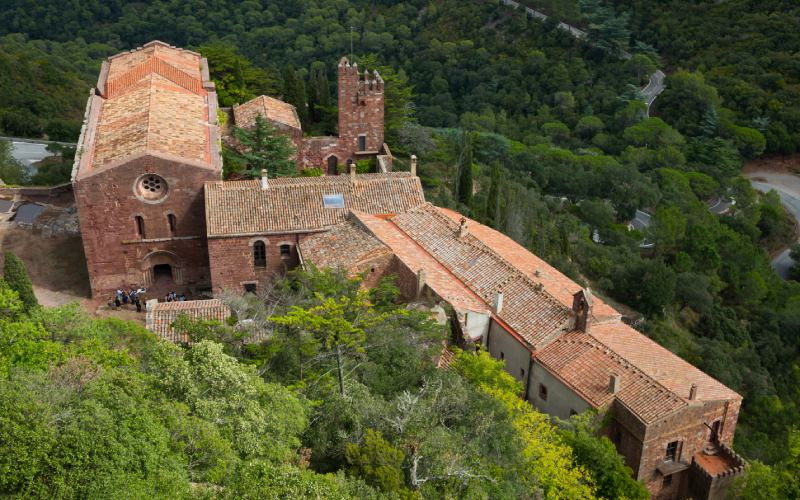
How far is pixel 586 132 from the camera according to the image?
96.6 meters

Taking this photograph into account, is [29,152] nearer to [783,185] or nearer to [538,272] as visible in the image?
[538,272]

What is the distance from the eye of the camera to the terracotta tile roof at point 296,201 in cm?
3678

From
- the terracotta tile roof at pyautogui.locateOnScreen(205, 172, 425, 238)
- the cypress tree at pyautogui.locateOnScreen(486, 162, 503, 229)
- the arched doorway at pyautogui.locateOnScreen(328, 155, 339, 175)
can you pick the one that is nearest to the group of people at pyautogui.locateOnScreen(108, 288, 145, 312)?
the terracotta tile roof at pyautogui.locateOnScreen(205, 172, 425, 238)

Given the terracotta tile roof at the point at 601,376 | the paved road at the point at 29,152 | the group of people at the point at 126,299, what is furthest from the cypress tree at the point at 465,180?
the paved road at the point at 29,152

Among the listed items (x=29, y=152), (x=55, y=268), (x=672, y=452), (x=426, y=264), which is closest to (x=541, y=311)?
(x=426, y=264)

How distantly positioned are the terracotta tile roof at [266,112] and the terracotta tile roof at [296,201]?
9.82 m

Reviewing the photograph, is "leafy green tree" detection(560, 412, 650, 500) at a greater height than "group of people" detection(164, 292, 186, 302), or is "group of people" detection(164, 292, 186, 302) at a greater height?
"leafy green tree" detection(560, 412, 650, 500)

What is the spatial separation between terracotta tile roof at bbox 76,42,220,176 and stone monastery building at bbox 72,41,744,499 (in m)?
0.12

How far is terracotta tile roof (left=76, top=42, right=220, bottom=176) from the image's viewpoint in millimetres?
37719

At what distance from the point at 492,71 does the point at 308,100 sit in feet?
166

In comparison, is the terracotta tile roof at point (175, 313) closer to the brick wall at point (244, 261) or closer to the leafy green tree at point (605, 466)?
the brick wall at point (244, 261)

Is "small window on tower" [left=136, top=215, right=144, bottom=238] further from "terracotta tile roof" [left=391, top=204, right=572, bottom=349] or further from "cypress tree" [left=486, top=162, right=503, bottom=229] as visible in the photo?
"cypress tree" [left=486, top=162, right=503, bottom=229]

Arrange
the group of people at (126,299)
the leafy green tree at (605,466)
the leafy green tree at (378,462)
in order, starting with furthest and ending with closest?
the group of people at (126,299), the leafy green tree at (605,466), the leafy green tree at (378,462)

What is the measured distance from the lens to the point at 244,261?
122 feet
